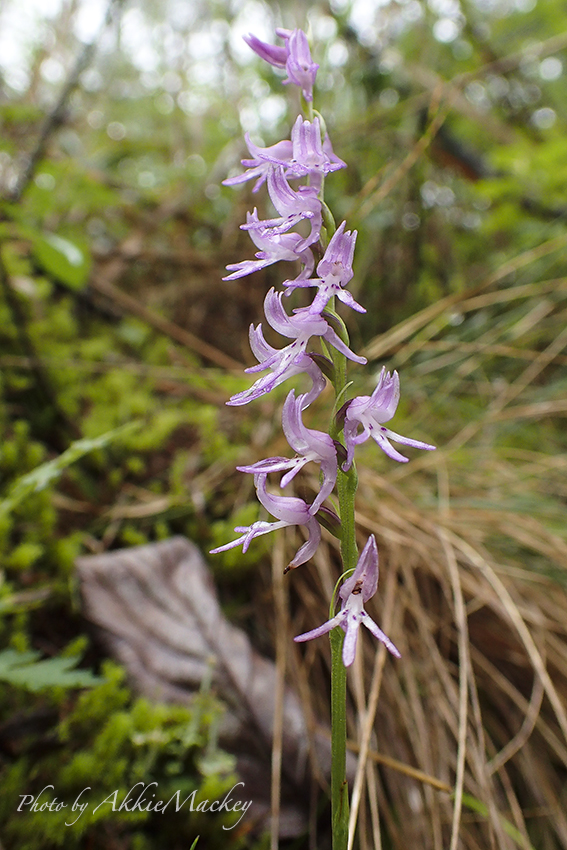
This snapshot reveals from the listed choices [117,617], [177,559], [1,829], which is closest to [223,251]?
[177,559]

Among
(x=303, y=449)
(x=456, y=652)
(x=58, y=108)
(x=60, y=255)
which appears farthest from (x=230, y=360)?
(x=303, y=449)

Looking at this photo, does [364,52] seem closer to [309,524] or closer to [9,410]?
[9,410]

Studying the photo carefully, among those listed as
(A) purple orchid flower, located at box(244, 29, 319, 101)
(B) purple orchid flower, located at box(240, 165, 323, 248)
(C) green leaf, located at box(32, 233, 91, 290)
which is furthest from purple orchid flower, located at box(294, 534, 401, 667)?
(C) green leaf, located at box(32, 233, 91, 290)

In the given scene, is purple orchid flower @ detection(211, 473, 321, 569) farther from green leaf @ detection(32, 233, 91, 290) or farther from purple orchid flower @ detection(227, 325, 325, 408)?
green leaf @ detection(32, 233, 91, 290)

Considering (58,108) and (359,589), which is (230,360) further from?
(359,589)

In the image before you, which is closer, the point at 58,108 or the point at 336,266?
the point at 336,266

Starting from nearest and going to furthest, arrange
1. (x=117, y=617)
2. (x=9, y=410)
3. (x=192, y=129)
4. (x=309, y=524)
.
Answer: (x=309, y=524) → (x=117, y=617) → (x=9, y=410) → (x=192, y=129)

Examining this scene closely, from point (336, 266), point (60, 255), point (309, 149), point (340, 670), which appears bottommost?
point (340, 670)
